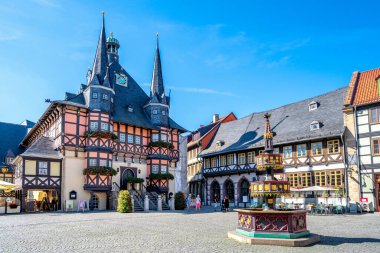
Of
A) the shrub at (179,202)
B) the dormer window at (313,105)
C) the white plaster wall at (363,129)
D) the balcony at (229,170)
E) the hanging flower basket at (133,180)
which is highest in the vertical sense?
the dormer window at (313,105)

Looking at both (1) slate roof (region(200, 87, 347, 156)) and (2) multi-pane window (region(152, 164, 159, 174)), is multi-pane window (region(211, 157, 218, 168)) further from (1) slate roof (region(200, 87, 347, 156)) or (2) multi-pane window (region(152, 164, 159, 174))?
(2) multi-pane window (region(152, 164, 159, 174))

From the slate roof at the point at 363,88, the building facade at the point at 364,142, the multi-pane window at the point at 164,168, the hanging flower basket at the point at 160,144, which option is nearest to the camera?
the building facade at the point at 364,142

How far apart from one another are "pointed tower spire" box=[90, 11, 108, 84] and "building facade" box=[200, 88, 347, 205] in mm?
15629

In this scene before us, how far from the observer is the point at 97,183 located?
3114 centimetres

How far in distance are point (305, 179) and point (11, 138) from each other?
4143 cm

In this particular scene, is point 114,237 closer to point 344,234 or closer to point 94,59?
point 344,234

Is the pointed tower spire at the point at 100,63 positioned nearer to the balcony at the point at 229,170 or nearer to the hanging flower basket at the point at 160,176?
the hanging flower basket at the point at 160,176

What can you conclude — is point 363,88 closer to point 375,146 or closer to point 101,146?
point 375,146

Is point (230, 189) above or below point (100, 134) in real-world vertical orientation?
below

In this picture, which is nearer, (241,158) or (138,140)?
(138,140)

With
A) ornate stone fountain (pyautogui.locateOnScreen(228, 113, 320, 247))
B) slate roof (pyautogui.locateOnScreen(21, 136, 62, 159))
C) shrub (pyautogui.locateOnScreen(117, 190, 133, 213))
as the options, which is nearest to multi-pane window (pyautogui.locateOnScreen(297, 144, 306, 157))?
shrub (pyautogui.locateOnScreen(117, 190, 133, 213))

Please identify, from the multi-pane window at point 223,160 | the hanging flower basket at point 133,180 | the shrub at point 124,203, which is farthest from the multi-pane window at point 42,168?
the multi-pane window at point 223,160

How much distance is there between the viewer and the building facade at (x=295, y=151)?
29922 mm

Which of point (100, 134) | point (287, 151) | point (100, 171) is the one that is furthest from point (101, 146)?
point (287, 151)
